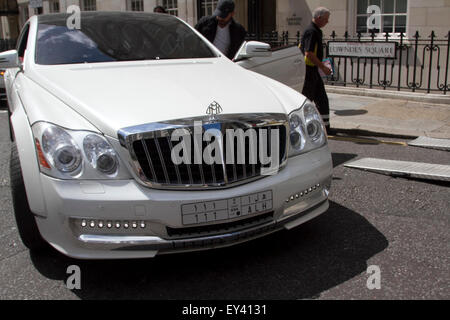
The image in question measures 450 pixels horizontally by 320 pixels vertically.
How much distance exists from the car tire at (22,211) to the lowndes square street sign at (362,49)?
8.65 m

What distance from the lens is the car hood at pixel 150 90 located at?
10.7 ft

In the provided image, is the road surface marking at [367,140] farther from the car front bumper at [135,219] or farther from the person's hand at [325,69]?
the car front bumper at [135,219]

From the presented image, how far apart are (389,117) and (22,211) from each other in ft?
22.1

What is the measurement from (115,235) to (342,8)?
10.9m

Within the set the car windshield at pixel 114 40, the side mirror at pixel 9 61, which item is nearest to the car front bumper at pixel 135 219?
the car windshield at pixel 114 40

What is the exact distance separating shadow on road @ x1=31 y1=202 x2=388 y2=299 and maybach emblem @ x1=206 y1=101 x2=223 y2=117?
3.48 ft

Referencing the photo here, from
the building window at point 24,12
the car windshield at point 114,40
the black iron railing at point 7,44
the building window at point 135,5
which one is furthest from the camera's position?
the building window at point 24,12

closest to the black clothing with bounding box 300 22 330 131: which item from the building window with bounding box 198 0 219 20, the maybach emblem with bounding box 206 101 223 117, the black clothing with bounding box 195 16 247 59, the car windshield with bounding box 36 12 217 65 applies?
the black clothing with bounding box 195 16 247 59

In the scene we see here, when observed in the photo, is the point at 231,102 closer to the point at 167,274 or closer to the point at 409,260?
the point at 167,274

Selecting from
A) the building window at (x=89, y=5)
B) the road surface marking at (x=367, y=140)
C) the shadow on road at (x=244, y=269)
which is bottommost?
the shadow on road at (x=244, y=269)

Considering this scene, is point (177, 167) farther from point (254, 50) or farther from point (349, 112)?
point (349, 112)

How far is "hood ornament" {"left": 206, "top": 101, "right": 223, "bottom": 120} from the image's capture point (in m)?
3.26
